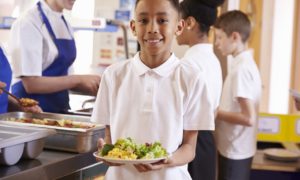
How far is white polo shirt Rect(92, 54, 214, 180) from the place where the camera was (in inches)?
48.1

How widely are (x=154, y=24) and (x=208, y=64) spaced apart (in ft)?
2.56

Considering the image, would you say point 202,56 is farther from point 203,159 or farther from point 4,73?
point 4,73

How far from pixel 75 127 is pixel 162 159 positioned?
49 centimetres

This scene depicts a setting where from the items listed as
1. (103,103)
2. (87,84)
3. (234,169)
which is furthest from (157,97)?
(234,169)

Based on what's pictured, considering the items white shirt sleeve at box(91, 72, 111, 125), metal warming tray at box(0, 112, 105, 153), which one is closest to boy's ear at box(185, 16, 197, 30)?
metal warming tray at box(0, 112, 105, 153)

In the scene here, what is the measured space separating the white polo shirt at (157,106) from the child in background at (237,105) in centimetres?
103

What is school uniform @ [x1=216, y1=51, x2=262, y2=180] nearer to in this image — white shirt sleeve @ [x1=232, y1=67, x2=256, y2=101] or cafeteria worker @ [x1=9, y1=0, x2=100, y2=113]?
white shirt sleeve @ [x1=232, y1=67, x2=256, y2=101]

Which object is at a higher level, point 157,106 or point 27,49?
point 27,49

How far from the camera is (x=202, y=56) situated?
6.40 ft

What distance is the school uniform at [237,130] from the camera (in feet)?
7.63

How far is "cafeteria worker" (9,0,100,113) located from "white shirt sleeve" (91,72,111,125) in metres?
0.62

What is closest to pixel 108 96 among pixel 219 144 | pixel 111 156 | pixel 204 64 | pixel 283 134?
pixel 111 156

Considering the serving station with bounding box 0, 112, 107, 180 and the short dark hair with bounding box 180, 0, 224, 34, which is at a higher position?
the short dark hair with bounding box 180, 0, 224, 34

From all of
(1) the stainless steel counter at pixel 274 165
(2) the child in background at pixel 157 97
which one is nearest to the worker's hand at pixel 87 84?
(2) the child in background at pixel 157 97
